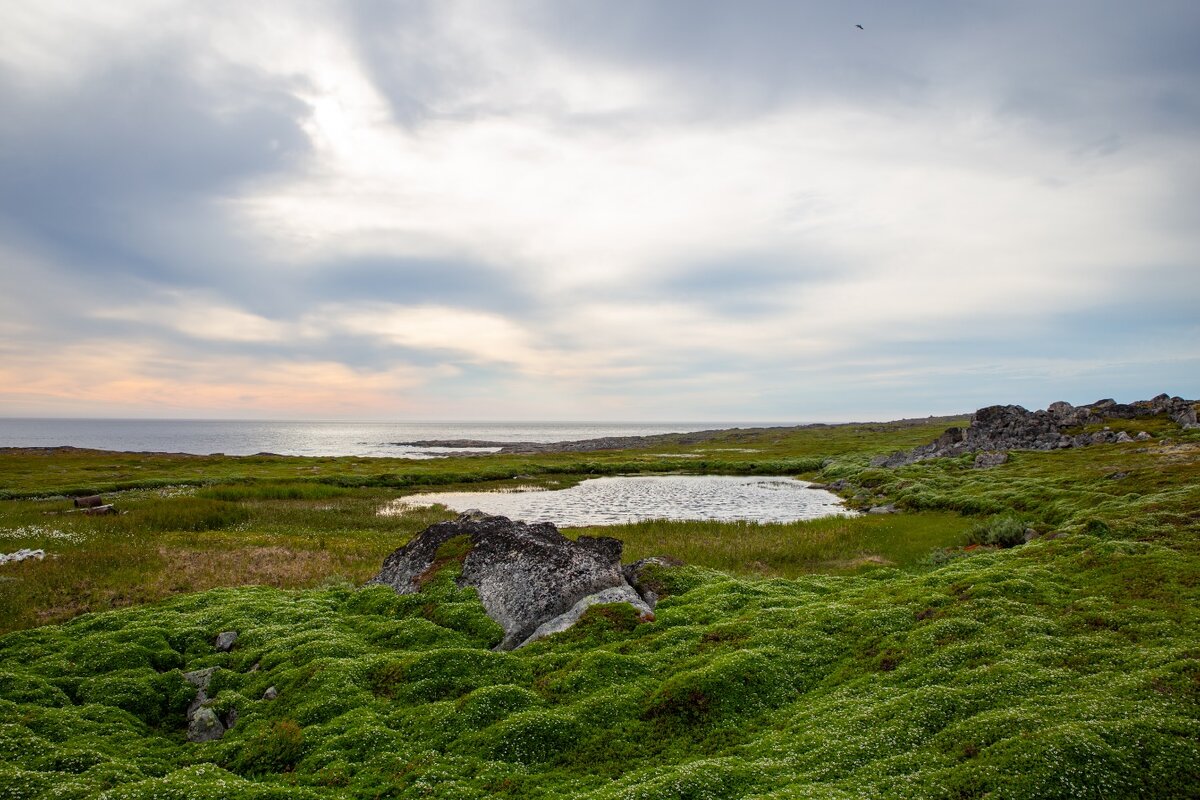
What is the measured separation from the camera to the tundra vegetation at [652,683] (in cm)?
1142

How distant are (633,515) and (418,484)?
152 feet

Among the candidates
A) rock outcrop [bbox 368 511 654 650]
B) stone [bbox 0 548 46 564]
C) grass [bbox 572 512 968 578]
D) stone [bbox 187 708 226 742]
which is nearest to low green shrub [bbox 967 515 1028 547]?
grass [bbox 572 512 968 578]

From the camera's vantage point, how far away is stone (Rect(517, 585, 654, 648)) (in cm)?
2189

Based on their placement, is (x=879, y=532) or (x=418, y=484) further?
(x=418, y=484)

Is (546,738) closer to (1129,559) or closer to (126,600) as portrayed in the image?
(1129,559)

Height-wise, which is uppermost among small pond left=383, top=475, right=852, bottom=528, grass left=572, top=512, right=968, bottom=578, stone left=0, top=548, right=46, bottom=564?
stone left=0, top=548, right=46, bottom=564

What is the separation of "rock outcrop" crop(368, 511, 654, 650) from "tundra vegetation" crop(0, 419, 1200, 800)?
913 millimetres

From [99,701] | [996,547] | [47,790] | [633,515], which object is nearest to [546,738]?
[47,790]

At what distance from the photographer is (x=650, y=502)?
75500mm

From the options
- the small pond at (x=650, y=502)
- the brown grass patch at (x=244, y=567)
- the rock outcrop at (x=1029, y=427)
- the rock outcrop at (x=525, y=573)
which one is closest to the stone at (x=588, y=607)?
the rock outcrop at (x=525, y=573)

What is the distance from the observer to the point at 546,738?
14.6m

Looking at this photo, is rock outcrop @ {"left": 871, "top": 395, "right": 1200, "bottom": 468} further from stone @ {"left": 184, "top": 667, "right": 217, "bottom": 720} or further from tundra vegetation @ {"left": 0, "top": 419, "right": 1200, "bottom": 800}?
stone @ {"left": 184, "top": 667, "right": 217, "bottom": 720}

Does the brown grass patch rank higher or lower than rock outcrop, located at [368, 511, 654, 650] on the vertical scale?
lower

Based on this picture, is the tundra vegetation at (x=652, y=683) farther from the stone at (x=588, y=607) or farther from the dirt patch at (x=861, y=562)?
the dirt patch at (x=861, y=562)
